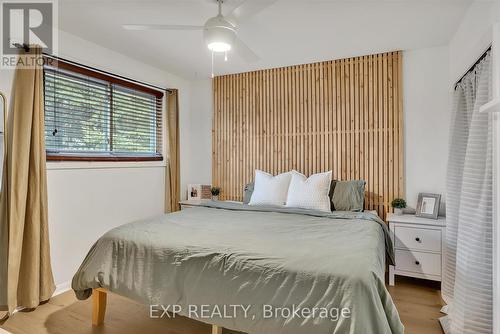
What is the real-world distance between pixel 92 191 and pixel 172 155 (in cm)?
118

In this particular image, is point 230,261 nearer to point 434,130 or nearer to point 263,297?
point 263,297

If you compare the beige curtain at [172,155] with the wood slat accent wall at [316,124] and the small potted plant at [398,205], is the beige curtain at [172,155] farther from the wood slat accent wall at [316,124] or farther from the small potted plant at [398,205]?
the small potted plant at [398,205]

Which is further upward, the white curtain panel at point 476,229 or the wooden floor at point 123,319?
the white curtain panel at point 476,229

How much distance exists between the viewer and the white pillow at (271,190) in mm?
3260

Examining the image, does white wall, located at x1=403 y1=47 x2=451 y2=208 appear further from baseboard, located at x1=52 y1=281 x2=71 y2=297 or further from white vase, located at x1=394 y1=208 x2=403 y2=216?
baseboard, located at x1=52 y1=281 x2=71 y2=297

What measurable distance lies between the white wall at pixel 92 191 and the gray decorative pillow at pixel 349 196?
2259 millimetres

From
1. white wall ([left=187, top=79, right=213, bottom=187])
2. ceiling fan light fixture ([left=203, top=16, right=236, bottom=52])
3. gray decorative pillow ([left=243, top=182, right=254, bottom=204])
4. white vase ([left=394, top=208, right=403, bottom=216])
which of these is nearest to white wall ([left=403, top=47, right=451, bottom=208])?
white vase ([left=394, top=208, right=403, bottom=216])

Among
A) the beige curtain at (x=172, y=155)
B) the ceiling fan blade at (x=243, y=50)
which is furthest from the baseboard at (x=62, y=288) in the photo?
the ceiling fan blade at (x=243, y=50)

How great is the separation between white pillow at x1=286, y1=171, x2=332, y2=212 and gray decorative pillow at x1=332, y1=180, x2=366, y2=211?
0.42ft

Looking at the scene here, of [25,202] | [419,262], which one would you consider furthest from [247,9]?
[419,262]

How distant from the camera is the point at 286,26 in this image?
8.63ft

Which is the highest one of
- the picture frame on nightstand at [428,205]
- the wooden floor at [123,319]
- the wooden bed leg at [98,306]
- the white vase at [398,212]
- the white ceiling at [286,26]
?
the white ceiling at [286,26]

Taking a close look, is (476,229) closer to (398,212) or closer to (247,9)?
(398,212)

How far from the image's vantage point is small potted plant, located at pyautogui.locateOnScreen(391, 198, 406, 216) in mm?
3121
